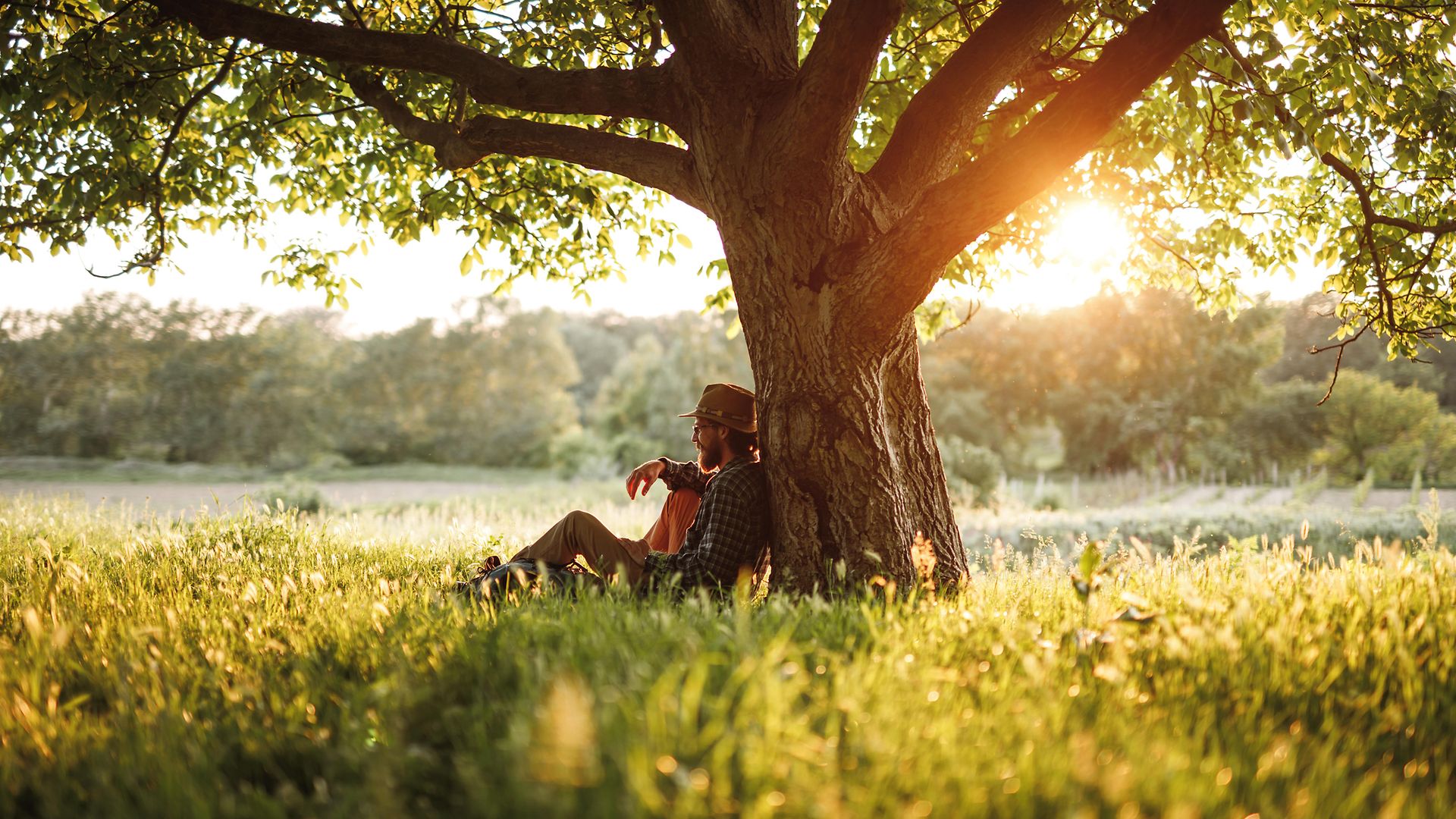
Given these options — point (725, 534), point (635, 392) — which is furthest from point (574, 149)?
point (635, 392)

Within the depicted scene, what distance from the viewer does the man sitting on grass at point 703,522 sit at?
4445 millimetres

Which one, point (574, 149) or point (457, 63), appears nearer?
point (457, 63)

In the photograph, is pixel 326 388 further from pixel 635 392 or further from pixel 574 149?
pixel 574 149

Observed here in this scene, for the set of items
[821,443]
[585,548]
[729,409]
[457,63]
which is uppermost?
[457,63]

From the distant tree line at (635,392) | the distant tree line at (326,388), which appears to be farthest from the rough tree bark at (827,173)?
the distant tree line at (326,388)

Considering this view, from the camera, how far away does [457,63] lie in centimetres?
482

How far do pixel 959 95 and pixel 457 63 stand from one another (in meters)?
2.94

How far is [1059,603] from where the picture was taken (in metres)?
3.69

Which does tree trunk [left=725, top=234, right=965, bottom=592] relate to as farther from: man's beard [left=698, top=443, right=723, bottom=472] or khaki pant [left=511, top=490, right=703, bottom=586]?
khaki pant [left=511, top=490, right=703, bottom=586]

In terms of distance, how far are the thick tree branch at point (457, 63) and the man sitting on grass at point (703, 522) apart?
180cm

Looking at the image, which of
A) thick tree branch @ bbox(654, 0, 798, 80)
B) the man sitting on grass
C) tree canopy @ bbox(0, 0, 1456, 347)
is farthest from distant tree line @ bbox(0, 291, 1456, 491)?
thick tree branch @ bbox(654, 0, 798, 80)

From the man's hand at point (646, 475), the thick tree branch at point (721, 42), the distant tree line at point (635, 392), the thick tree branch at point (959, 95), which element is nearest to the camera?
the thick tree branch at point (959, 95)

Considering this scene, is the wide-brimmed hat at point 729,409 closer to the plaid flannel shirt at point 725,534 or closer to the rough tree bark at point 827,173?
the plaid flannel shirt at point 725,534

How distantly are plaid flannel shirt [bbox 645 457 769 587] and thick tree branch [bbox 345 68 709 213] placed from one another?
165 centimetres
